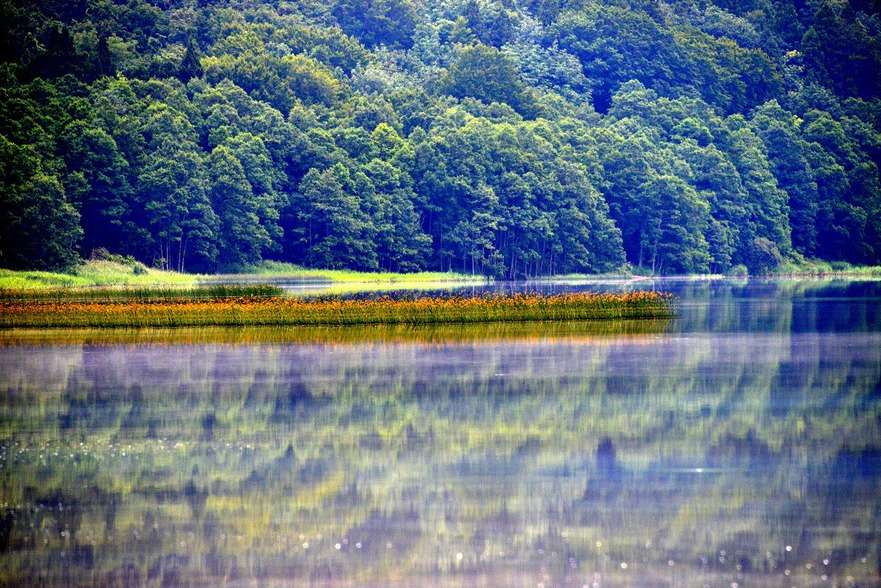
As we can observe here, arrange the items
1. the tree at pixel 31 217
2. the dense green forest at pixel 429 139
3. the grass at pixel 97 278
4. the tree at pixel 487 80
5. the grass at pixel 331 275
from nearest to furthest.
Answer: the grass at pixel 97 278 < the tree at pixel 31 217 < the dense green forest at pixel 429 139 < the grass at pixel 331 275 < the tree at pixel 487 80

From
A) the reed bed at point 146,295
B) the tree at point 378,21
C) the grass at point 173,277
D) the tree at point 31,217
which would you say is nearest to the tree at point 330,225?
the grass at point 173,277

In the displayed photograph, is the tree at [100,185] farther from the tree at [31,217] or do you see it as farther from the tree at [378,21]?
the tree at [378,21]

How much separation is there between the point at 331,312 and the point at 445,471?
2820 cm

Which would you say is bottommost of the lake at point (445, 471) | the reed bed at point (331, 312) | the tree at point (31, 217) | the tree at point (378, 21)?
the lake at point (445, 471)

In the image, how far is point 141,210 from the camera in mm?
97375

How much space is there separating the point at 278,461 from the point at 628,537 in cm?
614

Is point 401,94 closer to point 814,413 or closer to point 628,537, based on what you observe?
point 814,413

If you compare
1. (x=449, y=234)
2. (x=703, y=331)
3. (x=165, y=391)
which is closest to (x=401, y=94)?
(x=449, y=234)

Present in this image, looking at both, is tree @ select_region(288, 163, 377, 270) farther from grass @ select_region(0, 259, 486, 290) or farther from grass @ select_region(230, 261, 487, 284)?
grass @ select_region(0, 259, 486, 290)

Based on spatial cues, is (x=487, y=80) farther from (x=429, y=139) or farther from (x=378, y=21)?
(x=378, y=21)

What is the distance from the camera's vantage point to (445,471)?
1717 centimetres

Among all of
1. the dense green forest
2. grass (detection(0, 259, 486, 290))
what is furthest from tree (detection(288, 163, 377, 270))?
grass (detection(0, 259, 486, 290))

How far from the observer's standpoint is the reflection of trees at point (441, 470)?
43.8 ft

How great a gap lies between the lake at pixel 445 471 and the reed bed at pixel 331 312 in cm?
1247
